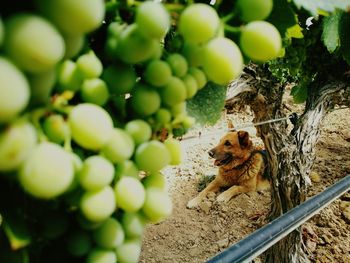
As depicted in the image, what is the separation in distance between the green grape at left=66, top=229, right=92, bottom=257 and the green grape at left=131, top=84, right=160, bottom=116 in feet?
0.38

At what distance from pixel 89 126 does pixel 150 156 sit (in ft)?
0.24

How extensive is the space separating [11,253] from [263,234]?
23.2 inches

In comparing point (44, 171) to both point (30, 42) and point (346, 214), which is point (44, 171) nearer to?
point (30, 42)

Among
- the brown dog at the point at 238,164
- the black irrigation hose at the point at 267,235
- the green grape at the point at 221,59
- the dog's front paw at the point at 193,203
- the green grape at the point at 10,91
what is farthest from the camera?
the brown dog at the point at 238,164

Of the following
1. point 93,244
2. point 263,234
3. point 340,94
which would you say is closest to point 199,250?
point 340,94

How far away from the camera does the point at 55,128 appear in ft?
0.89

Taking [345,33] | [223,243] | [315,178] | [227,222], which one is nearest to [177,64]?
[345,33]

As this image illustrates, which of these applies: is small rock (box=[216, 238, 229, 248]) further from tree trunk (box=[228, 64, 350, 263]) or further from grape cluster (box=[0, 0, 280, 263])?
grape cluster (box=[0, 0, 280, 263])

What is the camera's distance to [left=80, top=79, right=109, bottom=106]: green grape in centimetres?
30

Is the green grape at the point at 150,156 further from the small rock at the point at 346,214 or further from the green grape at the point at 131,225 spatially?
the small rock at the point at 346,214

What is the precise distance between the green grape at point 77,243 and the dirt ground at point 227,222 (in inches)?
93.1

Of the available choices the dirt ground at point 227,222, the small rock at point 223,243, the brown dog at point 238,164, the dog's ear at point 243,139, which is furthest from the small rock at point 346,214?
the dog's ear at point 243,139

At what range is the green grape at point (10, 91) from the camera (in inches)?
8.1

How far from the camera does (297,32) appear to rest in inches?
27.0
